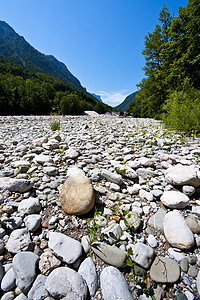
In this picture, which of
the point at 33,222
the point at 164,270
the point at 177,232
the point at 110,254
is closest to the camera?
the point at 164,270

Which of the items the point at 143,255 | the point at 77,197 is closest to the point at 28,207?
the point at 77,197

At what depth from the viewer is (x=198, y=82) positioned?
952cm

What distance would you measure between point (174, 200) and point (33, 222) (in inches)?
66.0

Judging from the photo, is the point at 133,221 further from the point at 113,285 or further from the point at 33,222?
the point at 33,222

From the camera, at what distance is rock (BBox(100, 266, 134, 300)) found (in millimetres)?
882

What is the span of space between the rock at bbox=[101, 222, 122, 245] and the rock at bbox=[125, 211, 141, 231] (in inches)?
5.4

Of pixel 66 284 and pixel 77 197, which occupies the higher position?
pixel 77 197

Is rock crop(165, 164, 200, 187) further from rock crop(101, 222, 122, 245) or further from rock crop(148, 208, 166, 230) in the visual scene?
rock crop(101, 222, 122, 245)

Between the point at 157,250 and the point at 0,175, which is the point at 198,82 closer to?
the point at 157,250

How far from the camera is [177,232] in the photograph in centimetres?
124

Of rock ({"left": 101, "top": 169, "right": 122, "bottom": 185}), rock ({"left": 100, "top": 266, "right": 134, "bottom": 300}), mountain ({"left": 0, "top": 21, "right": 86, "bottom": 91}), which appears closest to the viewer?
rock ({"left": 100, "top": 266, "right": 134, "bottom": 300})

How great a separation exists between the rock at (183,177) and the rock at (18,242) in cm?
196

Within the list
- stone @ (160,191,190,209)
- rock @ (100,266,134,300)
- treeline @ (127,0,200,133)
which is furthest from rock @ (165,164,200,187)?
treeline @ (127,0,200,133)

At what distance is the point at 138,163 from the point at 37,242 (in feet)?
6.48
